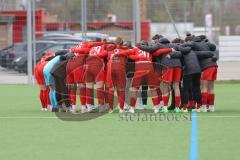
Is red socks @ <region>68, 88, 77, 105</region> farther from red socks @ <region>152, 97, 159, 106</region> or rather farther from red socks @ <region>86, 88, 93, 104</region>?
red socks @ <region>152, 97, 159, 106</region>

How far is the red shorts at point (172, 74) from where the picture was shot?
17.5 m

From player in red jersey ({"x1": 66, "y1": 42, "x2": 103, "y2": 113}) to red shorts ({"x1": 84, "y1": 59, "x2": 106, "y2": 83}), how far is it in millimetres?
150

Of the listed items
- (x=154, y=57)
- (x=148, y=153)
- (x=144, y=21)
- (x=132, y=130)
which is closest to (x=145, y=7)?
(x=144, y=21)

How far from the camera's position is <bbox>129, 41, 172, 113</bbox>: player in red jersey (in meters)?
17.5

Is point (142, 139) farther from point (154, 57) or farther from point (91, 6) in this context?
point (91, 6)

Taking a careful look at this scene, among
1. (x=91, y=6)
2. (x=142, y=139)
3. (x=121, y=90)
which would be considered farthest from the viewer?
(x=91, y=6)

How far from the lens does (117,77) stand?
1745 centimetres

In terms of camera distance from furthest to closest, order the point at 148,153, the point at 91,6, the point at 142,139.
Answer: the point at 91,6 → the point at 142,139 → the point at 148,153

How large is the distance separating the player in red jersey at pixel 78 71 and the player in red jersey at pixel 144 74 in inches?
37.9

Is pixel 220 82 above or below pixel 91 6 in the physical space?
below

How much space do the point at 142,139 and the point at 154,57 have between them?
4.89m

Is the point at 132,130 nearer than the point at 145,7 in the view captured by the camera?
Yes

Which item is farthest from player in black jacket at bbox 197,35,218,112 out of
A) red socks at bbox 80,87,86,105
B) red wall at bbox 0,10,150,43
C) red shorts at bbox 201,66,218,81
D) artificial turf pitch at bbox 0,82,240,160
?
red wall at bbox 0,10,150,43

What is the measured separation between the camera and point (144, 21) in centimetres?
2861
